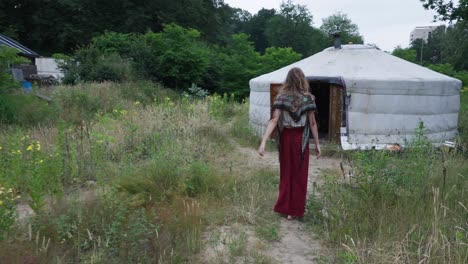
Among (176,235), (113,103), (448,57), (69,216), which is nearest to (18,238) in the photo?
(69,216)

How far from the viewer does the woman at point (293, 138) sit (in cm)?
359

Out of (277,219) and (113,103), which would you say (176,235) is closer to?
(277,219)

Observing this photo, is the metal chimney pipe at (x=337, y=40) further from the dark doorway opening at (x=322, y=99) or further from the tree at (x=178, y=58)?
the tree at (x=178, y=58)

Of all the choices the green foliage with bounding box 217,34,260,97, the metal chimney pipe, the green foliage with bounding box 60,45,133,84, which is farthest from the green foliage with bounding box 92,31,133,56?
the metal chimney pipe

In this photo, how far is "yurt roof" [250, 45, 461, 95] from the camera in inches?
261

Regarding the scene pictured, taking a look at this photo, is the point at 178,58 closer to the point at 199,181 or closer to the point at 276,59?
the point at 276,59

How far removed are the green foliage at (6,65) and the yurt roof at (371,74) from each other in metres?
4.24

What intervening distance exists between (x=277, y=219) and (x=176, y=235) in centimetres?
99

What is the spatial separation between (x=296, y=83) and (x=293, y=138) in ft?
1.62

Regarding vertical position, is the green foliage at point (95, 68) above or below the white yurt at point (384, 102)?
above

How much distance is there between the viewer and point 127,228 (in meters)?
2.93

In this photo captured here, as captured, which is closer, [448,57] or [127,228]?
[127,228]

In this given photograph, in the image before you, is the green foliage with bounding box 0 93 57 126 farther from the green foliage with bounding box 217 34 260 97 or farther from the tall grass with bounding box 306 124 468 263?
the green foliage with bounding box 217 34 260 97

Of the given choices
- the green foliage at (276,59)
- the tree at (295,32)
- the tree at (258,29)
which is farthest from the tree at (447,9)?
the tree at (258,29)
